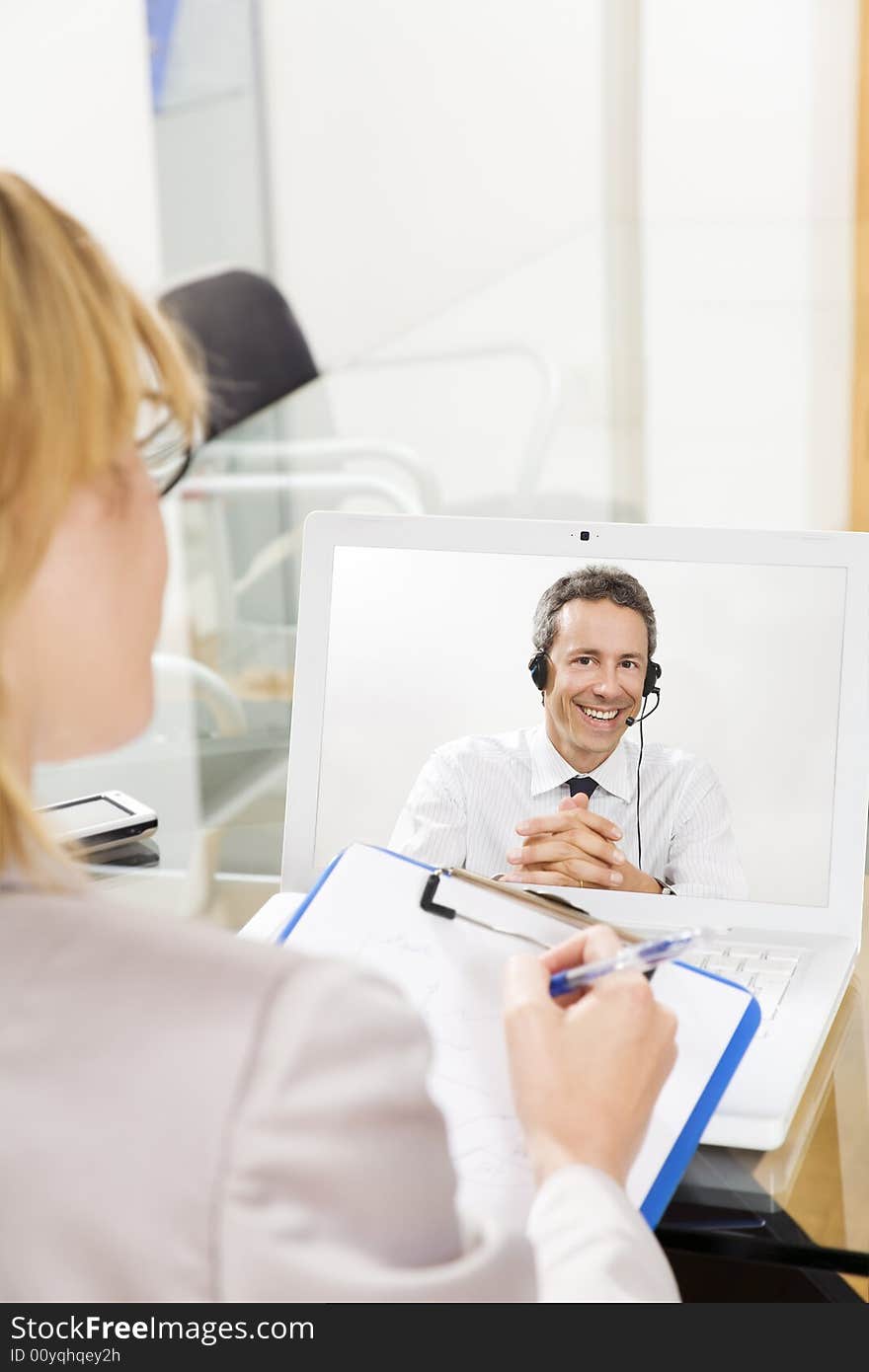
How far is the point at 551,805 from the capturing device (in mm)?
892

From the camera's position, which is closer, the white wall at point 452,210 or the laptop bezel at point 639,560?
the laptop bezel at point 639,560

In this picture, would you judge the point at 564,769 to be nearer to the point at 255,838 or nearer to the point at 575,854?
the point at 575,854

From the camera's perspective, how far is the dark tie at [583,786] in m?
0.88

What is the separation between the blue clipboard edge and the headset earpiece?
0.28 meters

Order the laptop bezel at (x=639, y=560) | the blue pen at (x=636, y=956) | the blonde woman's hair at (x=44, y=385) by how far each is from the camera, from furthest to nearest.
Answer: the laptop bezel at (x=639, y=560) → the blue pen at (x=636, y=956) → the blonde woman's hair at (x=44, y=385)

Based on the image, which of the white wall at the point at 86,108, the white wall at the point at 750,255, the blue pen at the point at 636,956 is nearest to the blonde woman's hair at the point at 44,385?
the blue pen at the point at 636,956

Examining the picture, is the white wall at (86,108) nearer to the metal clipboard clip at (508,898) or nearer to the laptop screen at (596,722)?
the laptop screen at (596,722)

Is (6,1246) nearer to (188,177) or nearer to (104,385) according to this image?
(104,385)

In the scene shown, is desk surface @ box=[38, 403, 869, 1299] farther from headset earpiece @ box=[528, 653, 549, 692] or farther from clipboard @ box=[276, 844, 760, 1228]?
headset earpiece @ box=[528, 653, 549, 692]

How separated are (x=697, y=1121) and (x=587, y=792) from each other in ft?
0.94

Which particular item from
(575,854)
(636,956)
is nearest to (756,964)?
(575,854)

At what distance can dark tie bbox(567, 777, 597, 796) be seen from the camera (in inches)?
34.7

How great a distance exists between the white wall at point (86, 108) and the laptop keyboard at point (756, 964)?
176 centimetres

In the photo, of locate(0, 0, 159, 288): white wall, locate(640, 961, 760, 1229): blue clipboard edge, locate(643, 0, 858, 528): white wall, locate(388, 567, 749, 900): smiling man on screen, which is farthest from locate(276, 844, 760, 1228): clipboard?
locate(0, 0, 159, 288): white wall
